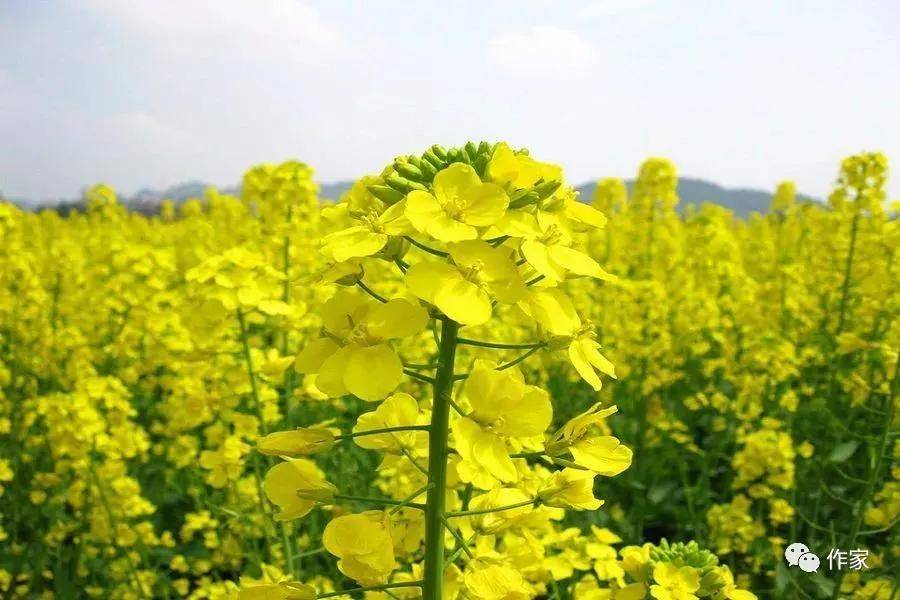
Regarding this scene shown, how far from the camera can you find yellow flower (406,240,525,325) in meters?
1.21

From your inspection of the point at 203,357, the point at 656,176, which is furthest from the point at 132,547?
the point at 656,176

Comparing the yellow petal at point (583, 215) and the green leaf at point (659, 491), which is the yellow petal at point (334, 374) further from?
the green leaf at point (659, 491)

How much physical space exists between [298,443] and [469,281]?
526 millimetres

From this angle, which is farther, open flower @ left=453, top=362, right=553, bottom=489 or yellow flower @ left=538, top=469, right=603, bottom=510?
yellow flower @ left=538, top=469, right=603, bottom=510

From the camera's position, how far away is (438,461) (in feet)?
4.60

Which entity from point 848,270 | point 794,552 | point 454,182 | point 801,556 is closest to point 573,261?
point 454,182

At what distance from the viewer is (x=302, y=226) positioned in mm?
4145

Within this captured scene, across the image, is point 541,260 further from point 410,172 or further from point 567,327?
point 410,172

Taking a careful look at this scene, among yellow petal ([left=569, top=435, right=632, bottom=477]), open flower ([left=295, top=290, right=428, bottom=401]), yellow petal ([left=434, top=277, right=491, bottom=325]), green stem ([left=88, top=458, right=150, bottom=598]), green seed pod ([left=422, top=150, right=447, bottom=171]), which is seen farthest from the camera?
green stem ([left=88, top=458, right=150, bottom=598])

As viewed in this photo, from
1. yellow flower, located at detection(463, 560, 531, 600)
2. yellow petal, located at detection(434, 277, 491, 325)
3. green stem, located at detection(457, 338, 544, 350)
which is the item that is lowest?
yellow flower, located at detection(463, 560, 531, 600)

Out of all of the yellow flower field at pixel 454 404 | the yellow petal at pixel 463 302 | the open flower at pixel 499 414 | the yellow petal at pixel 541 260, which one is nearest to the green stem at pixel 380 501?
the yellow flower field at pixel 454 404

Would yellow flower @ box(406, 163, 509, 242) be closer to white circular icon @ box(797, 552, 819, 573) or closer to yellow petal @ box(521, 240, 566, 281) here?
yellow petal @ box(521, 240, 566, 281)

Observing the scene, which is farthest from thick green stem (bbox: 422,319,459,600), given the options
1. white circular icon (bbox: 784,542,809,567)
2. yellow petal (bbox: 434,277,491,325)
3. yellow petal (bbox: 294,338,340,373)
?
white circular icon (bbox: 784,542,809,567)

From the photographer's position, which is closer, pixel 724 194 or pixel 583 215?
pixel 583 215
